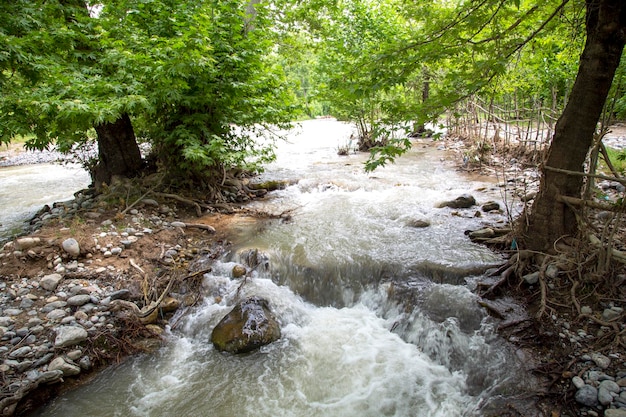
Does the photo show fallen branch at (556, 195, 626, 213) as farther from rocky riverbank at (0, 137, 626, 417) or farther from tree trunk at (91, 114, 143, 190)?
tree trunk at (91, 114, 143, 190)

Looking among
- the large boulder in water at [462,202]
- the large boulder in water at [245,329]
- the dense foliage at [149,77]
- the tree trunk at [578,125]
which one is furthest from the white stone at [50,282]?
the large boulder in water at [462,202]

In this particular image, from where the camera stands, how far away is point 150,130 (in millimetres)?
7695

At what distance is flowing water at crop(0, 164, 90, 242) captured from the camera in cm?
824

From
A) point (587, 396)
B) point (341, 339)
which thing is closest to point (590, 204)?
point (587, 396)

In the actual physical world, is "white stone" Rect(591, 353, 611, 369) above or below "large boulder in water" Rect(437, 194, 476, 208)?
below

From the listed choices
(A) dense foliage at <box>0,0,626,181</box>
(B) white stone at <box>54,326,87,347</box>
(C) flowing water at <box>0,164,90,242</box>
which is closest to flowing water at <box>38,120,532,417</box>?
(B) white stone at <box>54,326,87,347</box>

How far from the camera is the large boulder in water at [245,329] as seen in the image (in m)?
4.32

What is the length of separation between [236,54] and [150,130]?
2.67 m

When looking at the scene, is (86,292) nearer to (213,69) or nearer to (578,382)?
(213,69)

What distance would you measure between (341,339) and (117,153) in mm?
6446

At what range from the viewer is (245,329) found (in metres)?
4.40

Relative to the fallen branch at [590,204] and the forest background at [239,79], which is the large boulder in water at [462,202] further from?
the fallen branch at [590,204]

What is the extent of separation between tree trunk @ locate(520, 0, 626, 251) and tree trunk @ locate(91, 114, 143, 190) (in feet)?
25.8

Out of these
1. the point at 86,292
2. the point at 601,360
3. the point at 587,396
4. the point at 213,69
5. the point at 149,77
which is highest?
the point at 213,69
